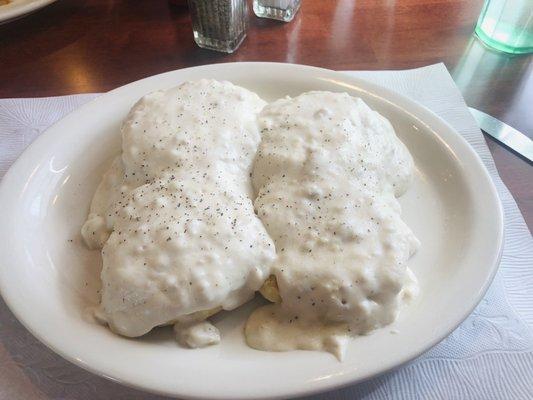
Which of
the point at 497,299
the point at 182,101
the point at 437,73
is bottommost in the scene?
the point at 497,299

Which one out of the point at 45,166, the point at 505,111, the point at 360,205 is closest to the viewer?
the point at 360,205

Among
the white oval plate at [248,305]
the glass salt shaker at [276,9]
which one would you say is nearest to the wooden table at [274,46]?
the glass salt shaker at [276,9]

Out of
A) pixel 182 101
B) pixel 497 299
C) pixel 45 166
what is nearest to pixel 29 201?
pixel 45 166

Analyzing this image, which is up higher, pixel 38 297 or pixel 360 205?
pixel 360 205

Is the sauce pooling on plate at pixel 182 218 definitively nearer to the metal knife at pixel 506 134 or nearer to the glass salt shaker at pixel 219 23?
the glass salt shaker at pixel 219 23

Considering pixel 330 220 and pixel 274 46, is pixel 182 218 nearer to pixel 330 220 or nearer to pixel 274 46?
pixel 330 220

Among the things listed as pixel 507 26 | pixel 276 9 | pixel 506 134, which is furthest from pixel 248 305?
pixel 507 26

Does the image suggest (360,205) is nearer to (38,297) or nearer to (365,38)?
(38,297)

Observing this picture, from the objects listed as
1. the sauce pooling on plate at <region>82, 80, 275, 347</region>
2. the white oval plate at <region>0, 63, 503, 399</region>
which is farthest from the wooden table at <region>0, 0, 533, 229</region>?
the sauce pooling on plate at <region>82, 80, 275, 347</region>
